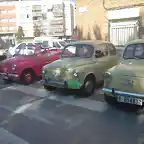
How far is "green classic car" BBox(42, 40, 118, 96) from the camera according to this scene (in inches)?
274

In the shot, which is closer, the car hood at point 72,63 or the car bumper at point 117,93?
the car bumper at point 117,93

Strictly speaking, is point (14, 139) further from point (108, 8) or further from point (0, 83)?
point (108, 8)

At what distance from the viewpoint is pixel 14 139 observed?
459cm

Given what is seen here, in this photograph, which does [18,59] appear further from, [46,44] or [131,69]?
[46,44]

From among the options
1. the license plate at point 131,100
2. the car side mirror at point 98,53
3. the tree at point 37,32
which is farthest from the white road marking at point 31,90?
the tree at point 37,32

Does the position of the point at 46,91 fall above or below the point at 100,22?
below

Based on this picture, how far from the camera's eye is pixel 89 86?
730 centimetres

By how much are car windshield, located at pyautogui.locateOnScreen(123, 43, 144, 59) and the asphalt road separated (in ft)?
4.48

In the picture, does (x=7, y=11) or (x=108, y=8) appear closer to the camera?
(x=108, y=8)

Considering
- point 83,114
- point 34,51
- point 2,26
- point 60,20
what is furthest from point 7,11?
point 83,114

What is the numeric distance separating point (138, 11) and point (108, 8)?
2.40 metres

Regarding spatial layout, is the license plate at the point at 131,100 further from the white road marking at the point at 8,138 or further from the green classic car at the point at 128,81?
the white road marking at the point at 8,138

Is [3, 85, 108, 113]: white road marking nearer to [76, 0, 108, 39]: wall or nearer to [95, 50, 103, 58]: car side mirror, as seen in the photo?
[95, 50, 103, 58]: car side mirror

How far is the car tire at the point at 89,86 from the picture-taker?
23.6ft
